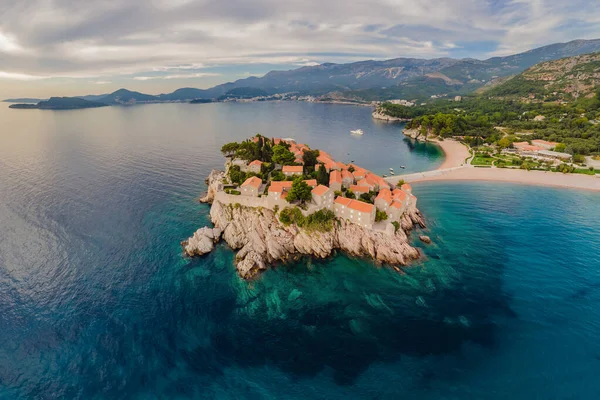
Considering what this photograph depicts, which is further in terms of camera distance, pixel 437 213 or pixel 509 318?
pixel 437 213

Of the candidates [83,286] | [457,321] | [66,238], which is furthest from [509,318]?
[66,238]

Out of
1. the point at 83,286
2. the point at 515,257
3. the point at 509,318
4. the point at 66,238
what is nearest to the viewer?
the point at 509,318

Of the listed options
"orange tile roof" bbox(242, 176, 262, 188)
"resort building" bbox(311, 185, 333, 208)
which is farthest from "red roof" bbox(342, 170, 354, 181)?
"orange tile roof" bbox(242, 176, 262, 188)

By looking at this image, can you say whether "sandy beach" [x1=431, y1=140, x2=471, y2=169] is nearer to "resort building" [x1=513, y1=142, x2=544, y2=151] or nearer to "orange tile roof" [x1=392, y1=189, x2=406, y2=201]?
"resort building" [x1=513, y1=142, x2=544, y2=151]

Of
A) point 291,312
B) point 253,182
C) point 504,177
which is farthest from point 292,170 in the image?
point 504,177

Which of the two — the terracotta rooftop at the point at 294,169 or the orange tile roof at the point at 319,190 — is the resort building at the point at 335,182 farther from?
the terracotta rooftop at the point at 294,169

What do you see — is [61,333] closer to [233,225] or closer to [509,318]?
[233,225]

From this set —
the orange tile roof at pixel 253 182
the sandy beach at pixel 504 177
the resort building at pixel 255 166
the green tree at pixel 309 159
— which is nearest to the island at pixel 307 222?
the orange tile roof at pixel 253 182
